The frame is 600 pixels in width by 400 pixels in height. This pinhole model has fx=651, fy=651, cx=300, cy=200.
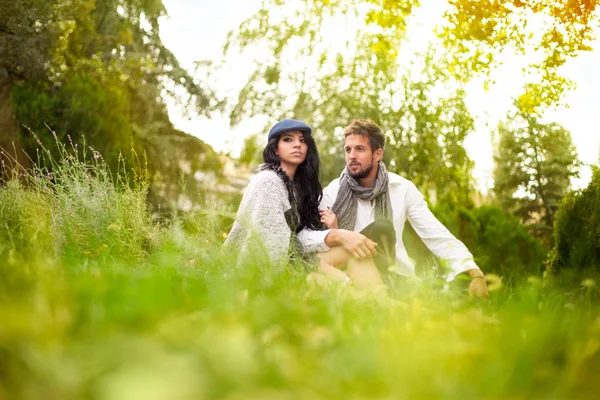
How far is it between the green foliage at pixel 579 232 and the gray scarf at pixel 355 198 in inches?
51.2

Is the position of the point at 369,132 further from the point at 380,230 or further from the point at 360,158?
the point at 380,230

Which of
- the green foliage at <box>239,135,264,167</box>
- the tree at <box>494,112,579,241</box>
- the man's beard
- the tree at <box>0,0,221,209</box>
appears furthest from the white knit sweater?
the tree at <box>494,112,579,241</box>

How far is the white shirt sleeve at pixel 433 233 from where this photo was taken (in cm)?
446

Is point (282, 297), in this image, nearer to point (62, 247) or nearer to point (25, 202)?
point (62, 247)

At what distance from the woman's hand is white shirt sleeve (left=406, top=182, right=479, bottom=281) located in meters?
0.74

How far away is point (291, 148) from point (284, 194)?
40 cm

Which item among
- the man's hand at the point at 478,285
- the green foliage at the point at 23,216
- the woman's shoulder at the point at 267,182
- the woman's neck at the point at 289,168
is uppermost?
the woman's neck at the point at 289,168

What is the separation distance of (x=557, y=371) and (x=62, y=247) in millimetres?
3049

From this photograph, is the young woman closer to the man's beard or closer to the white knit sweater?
the white knit sweater

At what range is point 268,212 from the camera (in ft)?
13.4

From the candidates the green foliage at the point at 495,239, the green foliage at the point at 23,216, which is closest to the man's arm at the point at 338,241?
the green foliage at the point at 23,216

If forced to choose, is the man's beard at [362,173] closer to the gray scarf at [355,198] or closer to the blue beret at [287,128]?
the gray scarf at [355,198]

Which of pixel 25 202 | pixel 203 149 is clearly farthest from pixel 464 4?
pixel 203 149

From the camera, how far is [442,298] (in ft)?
7.95
